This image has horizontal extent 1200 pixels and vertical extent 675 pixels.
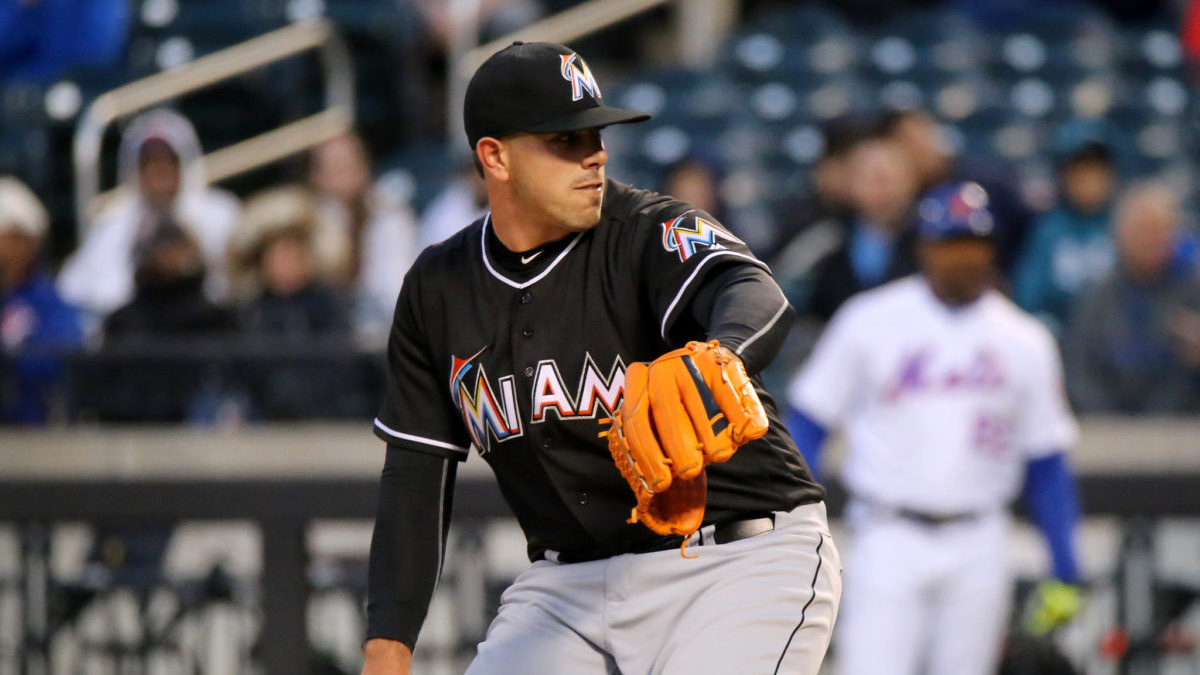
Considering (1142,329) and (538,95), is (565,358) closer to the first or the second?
(538,95)

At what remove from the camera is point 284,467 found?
293 inches

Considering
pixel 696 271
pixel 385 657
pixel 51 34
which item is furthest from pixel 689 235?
pixel 51 34

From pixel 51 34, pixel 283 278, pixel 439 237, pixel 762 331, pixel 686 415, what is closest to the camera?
pixel 686 415

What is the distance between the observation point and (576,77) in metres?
3.31

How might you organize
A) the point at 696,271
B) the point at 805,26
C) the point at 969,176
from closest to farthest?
the point at 696,271, the point at 969,176, the point at 805,26

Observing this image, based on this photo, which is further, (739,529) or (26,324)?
(26,324)

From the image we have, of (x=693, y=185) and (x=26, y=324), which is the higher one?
(x=693, y=185)

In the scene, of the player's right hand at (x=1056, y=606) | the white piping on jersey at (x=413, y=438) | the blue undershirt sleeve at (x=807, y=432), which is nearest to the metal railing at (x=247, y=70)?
the blue undershirt sleeve at (x=807, y=432)

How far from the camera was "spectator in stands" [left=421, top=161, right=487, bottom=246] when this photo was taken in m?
7.99

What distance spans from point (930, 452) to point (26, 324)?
406 cm

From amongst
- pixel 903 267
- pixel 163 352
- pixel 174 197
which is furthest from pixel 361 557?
pixel 903 267

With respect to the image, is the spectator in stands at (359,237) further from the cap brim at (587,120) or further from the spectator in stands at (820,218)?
the cap brim at (587,120)

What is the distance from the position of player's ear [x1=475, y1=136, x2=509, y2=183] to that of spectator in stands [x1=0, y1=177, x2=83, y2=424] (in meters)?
4.39

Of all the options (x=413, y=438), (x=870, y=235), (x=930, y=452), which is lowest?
(x=930, y=452)
